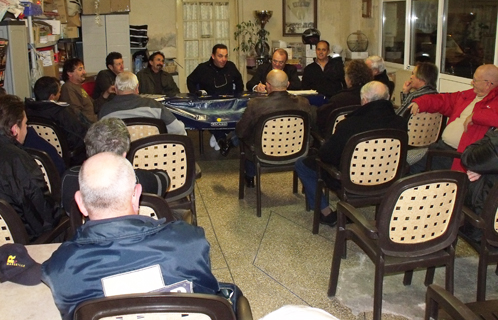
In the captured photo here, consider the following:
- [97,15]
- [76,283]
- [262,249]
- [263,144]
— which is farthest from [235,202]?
[97,15]

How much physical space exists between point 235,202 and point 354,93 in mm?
1458

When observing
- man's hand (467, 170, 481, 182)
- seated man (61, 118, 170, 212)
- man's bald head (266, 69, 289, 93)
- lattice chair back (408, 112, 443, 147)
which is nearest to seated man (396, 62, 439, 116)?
lattice chair back (408, 112, 443, 147)

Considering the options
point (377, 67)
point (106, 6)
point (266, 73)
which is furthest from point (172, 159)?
point (106, 6)

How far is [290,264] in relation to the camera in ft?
12.2

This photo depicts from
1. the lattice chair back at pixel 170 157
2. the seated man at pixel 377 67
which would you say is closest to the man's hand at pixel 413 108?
the seated man at pixel 377 67

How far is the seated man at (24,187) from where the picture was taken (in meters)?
2.79

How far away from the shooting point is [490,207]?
8.94 ft

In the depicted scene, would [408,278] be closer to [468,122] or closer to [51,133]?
[468,122]

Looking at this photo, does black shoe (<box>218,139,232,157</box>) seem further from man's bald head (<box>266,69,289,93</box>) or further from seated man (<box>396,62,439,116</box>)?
seated man (<box>396,62,439,116</box>)

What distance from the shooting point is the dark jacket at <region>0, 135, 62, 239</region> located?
9.14ft

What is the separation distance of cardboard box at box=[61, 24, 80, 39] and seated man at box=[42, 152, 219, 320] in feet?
18.8

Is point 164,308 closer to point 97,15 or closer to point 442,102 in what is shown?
point 442,102

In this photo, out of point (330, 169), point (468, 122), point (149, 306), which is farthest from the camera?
point (468, 122)

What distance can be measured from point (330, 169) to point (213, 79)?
10.4 feet
